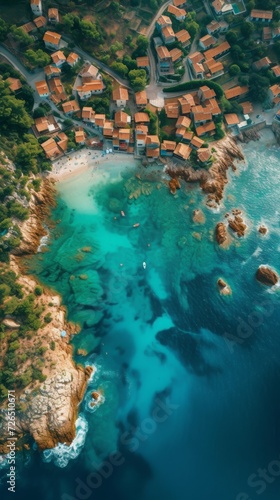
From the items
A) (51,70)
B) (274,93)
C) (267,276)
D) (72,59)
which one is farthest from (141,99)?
(267,276)

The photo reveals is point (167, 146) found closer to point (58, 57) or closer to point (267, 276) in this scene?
point (58, 57)

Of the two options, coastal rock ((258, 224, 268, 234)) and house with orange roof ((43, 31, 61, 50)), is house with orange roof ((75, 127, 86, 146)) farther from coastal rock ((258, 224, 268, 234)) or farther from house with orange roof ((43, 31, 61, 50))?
coastal rock ((258, 224, 268, 234))

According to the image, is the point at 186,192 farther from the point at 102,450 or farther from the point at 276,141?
the point at 102,450

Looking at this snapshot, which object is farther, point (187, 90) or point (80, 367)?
point (187, 90)

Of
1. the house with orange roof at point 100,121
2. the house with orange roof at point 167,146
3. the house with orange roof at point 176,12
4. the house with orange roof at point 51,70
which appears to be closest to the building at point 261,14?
the house with orange roof at point 176,12

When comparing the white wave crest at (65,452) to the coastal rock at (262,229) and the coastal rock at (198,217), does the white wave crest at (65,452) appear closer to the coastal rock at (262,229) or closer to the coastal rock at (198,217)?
the coastal rock at (198,217)

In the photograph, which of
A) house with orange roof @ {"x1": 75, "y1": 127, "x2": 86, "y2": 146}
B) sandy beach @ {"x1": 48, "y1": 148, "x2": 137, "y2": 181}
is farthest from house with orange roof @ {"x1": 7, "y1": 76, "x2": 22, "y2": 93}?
sandy beach @ {"x1": 48, "y1": 148, "x2": 137, "y2": 181}

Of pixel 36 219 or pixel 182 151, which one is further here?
pixel 182 151

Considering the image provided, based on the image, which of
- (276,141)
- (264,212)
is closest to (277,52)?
(276,141)
